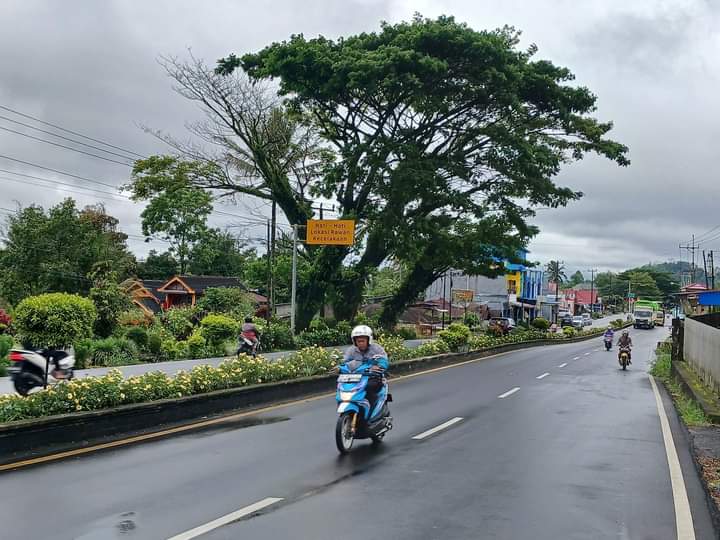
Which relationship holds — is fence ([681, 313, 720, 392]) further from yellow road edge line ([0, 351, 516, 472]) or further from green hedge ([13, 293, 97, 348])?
green hedge ([13, 293, 97, 348])

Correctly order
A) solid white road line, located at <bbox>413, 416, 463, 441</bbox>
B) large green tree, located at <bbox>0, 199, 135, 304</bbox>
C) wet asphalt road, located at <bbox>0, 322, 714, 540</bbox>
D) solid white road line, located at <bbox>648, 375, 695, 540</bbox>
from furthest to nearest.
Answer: large green tree, located at <bbox>0, 199, 135, 304</bbox> < solid white road line, located at <bbox>413, 416, 463, 441</bbox> < solid white road line, located at <bbox>648, 375, 695, 540</bbox> < wet asphalt road, located at <bbox>0, 322, 714, 540</bbox>

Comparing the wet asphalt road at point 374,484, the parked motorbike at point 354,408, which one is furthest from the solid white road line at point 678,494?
the parked motorbike at point 354,408

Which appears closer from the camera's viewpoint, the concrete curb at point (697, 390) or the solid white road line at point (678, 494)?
the solid white road line at point (678, 494)

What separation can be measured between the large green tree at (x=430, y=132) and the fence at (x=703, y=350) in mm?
11101

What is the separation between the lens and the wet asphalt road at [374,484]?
609 centimetres

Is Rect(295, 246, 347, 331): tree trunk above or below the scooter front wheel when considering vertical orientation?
above

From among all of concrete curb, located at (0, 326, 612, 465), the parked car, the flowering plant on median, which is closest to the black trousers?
concrete curb, located at (0, 326, 612, 465)

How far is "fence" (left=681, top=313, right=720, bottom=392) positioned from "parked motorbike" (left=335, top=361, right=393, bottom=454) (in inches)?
346

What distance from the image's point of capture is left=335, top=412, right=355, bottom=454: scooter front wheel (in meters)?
9.19

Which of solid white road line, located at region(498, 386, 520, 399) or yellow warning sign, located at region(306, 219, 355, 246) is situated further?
yellow warning sign, located at region(306, 219, 355, 246)

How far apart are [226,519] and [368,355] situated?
389 centimetres

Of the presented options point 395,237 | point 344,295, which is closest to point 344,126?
point 395,237

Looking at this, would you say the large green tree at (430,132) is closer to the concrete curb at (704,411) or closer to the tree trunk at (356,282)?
the tree trunk at (356,282)

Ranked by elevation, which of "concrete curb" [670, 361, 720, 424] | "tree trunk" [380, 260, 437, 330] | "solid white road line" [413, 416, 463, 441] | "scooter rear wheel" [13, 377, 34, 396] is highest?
"tree trunk" [380, 260, 437, 330]
